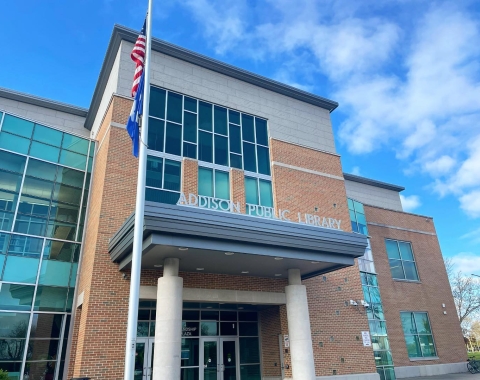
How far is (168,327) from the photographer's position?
11.4 meters

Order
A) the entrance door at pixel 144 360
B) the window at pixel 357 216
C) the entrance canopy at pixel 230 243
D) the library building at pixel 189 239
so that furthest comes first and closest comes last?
the window at pixel 357 216 < the entrance door at pixel 144 360 < the library building at pixel 189 239 < the entrance canopy at pixel 230 243

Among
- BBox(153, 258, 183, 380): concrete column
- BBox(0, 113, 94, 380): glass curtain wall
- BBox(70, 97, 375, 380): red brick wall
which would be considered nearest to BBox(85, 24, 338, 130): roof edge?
BBox(0, 113, 94, 380): glass curtain wall

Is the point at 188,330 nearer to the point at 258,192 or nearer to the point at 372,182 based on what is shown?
the point at 258,192

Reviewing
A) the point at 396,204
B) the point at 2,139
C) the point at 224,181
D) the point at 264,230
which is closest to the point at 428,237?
the point at 396,204

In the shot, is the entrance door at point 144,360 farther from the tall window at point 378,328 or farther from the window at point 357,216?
the window at point 357,216

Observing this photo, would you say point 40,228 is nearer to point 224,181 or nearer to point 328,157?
point 224,181

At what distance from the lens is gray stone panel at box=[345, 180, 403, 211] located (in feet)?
90.1

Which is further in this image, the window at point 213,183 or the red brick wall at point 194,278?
the window at point 213,183

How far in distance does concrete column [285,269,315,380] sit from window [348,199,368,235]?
32.9ft

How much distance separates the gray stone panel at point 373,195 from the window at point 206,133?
10.8 m

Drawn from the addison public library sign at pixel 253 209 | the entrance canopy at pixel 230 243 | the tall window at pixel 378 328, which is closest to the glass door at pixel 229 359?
the entrance canopy at pixel 230 243

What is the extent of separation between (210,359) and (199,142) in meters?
9.31

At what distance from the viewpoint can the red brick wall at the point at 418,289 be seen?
2288 cm

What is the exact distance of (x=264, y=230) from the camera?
12211 millimetres
